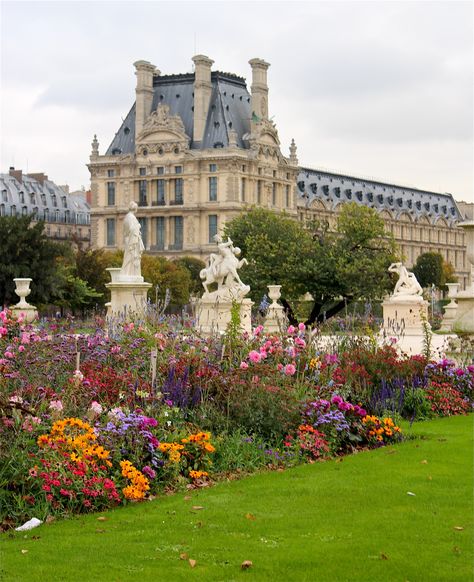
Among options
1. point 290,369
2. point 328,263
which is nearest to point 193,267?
point 328,263

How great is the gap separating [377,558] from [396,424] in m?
5.31

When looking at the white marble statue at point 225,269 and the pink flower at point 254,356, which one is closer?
the pink flower at point 254,356

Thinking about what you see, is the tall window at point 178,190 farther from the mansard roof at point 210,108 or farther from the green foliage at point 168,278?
the green foliage at point 168,278

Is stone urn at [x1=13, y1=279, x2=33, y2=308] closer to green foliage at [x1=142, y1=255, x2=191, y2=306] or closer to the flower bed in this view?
the flower bed

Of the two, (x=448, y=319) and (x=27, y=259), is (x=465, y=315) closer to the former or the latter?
(x=448, y=319)

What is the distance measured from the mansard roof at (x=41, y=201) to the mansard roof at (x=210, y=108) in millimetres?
11383

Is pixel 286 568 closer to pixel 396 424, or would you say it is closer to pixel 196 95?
pixel 396 424

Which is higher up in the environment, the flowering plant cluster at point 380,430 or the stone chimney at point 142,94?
the stone chimney at point 142,94

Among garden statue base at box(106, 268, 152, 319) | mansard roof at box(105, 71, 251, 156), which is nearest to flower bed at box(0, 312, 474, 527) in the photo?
garden statue base at box(106, 268, 152, 319)

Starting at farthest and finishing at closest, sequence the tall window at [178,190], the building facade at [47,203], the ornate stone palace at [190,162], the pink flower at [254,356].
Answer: the building facade at [47,203]
the tall window at [178,190]
the ornate stone palace at [190,162]
the pink flower at [254,356]

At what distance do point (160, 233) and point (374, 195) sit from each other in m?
32.5

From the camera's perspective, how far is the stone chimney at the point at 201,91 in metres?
90.4

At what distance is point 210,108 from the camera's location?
92.2 metres

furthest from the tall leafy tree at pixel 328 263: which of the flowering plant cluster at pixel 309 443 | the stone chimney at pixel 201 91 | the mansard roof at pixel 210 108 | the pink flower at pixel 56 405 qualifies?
the mansard roof at pixel 210 108
